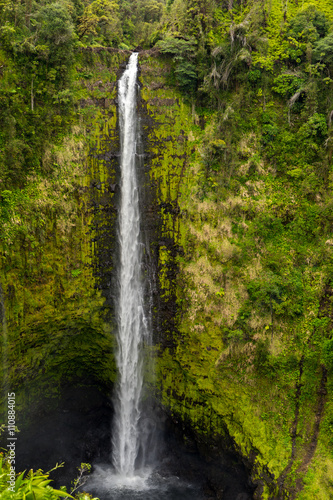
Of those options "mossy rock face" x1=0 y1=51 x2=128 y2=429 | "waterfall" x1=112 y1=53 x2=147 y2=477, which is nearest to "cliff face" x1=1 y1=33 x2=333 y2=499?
"mossy rock face" x1=0 y1=51 x2=128 y2=429

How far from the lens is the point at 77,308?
51.6 feet

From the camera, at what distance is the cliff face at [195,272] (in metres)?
13.5

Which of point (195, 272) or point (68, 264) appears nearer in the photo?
point (195, 272)

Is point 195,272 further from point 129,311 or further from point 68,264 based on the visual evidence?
point 68,264

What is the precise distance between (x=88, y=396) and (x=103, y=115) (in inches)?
582

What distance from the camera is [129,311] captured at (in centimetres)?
1608

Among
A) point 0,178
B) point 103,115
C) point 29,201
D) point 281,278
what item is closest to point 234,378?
point 281,278

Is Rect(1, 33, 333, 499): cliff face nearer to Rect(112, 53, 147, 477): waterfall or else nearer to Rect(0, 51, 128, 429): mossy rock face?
Rect(0, 51, 128, 429): mossy rock face

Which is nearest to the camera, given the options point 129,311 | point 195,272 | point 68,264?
point 195,272

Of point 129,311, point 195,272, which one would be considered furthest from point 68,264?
point 195,272

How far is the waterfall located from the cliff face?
0.56 metres

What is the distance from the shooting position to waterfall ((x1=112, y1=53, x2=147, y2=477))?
1611 cm

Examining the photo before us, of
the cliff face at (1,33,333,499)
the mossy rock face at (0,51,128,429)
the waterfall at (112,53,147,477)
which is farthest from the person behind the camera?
the waterfall at (112,53,147,477)

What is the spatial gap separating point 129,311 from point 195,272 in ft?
12.5
